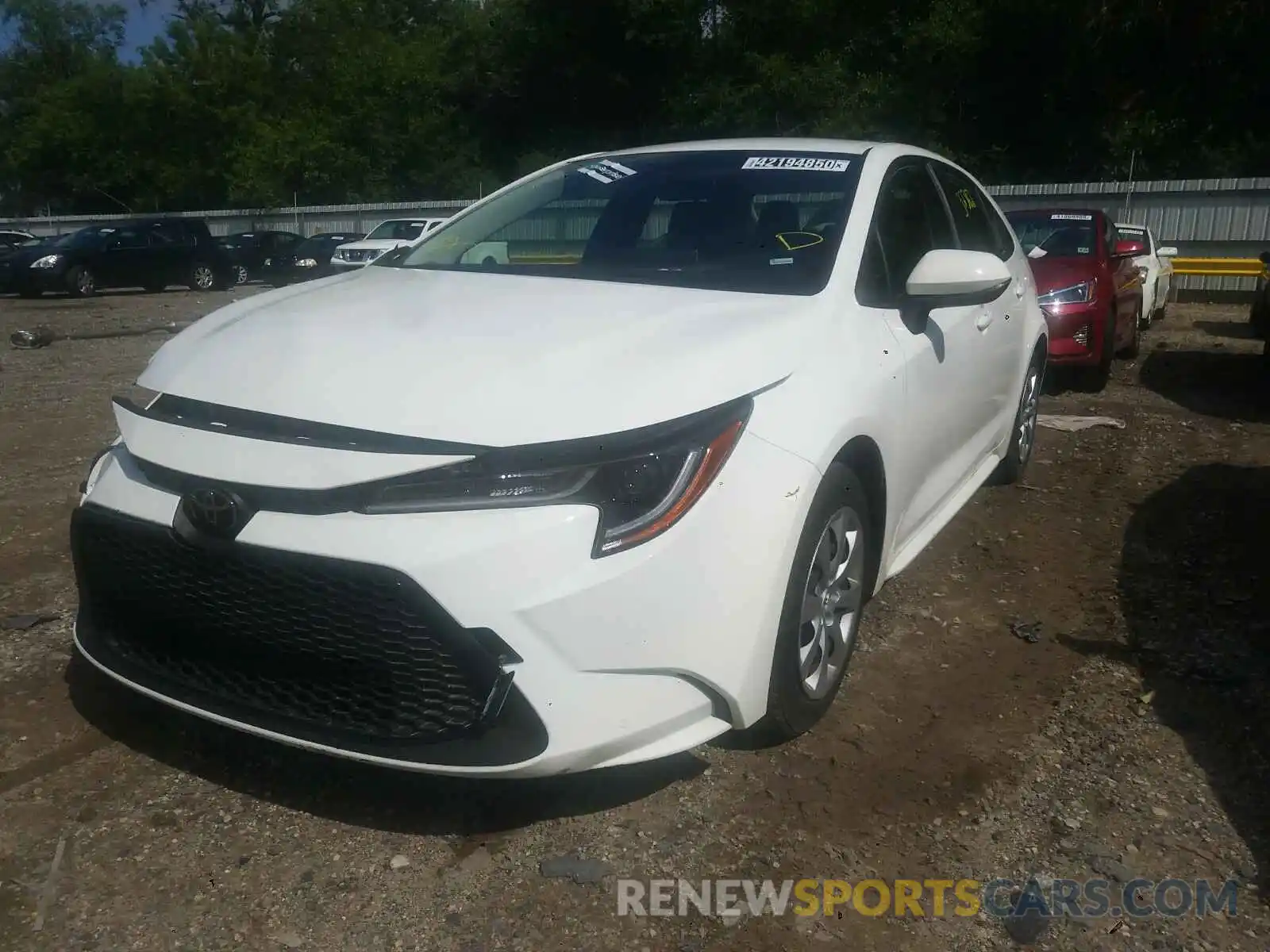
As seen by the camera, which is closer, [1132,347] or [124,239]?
[1132,347]

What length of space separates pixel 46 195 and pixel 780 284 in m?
60.7

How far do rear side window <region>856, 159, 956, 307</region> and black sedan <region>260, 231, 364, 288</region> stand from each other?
21917mm

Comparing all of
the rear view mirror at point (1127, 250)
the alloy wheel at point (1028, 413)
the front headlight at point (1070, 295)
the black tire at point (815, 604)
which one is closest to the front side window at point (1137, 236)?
the rear view mirror at point (1127, 250)

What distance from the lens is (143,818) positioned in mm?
2619

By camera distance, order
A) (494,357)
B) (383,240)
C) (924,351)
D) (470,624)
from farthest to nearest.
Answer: (383,240)
(924,351)
(494,357)
(470,624)

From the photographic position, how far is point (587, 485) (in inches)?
89.1

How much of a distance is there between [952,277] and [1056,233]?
6536 millimetres

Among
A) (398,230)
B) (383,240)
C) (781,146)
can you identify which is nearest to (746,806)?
(781,146)

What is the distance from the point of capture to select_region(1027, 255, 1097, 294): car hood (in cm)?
811

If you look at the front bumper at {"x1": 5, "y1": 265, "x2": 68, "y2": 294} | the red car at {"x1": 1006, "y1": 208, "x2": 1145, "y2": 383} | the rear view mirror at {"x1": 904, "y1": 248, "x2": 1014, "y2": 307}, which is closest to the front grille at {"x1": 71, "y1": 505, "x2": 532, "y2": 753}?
the rear view mirror at {"x1": 904, "y1": 248, "x2": 1014, "y2": 307}

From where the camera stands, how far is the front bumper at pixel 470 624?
7.19 ft

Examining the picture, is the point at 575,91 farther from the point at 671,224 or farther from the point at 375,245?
the point at 671,224

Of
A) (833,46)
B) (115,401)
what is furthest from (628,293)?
(833,46)

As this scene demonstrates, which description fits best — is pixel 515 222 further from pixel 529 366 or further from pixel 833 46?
pixel 833 46
